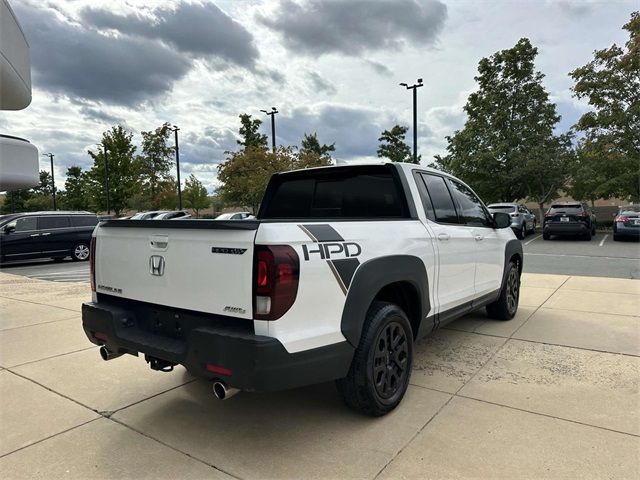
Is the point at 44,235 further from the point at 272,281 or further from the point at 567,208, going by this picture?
the point at 567,208

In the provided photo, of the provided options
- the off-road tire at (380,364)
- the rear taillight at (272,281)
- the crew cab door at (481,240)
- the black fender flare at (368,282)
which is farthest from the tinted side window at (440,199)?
the rear taillight at (272,281)

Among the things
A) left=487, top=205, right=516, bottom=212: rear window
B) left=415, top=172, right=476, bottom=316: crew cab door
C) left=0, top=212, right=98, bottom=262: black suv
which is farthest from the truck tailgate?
left=487, top=205, right=516, bottom=212: rear window

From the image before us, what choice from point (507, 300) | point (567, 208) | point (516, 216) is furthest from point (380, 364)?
point (567, 208)

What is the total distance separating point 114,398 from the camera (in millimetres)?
3662

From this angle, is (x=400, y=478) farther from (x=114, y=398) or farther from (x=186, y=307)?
(x=114, y=398)

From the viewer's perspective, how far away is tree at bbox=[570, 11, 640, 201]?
21.8 m

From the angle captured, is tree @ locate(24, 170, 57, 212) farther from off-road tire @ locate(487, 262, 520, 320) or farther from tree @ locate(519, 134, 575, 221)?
off-road tire @ locate(487, 262, 520, 320)

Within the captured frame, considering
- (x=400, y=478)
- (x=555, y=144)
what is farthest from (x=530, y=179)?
(x=400, y=478)

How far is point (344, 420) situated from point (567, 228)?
18.1 m

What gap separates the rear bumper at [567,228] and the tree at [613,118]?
6.37 meters

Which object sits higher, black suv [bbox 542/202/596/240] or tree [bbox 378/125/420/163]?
tree [bbox 378/125/420/163]

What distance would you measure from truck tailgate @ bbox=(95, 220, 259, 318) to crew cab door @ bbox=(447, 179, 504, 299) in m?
2.86

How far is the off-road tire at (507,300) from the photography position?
5.71m

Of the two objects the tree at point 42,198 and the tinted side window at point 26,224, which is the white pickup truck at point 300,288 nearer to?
the tinted side window at point 26,224
